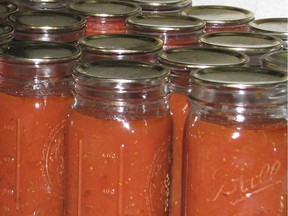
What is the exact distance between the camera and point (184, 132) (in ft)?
3.17

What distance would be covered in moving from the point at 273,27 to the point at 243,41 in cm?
15

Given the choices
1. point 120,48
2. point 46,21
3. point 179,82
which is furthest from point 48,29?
point 179,82

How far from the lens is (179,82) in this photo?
1037 millimetres

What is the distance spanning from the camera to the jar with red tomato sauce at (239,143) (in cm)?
89

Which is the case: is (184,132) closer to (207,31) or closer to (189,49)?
(189,49)

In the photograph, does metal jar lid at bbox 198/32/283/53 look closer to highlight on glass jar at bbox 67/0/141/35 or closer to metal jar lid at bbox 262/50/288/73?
metal jar lid at bbox 262/50/288/73

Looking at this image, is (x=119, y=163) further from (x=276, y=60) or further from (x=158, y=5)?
(x=158, y=5)

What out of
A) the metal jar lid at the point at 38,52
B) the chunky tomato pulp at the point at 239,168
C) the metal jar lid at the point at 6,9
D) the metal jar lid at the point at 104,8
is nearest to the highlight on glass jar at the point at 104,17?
the metal jar lid at the point at 104,8

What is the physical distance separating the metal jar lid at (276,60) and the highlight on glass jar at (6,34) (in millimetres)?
437

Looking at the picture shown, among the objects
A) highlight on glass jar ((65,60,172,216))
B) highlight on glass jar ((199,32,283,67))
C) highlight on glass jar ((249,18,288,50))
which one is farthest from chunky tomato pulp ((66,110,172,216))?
highlight on glass jar ((249,18,288,50))

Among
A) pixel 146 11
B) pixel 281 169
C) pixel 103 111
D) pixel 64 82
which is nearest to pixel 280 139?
pixel 281 169

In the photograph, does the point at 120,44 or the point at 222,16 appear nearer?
the point at 120,44

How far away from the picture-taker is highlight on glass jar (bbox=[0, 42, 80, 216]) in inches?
41.0

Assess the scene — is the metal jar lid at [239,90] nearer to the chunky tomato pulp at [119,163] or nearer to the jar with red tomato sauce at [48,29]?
the chunky tomato pulp at [119,163]
